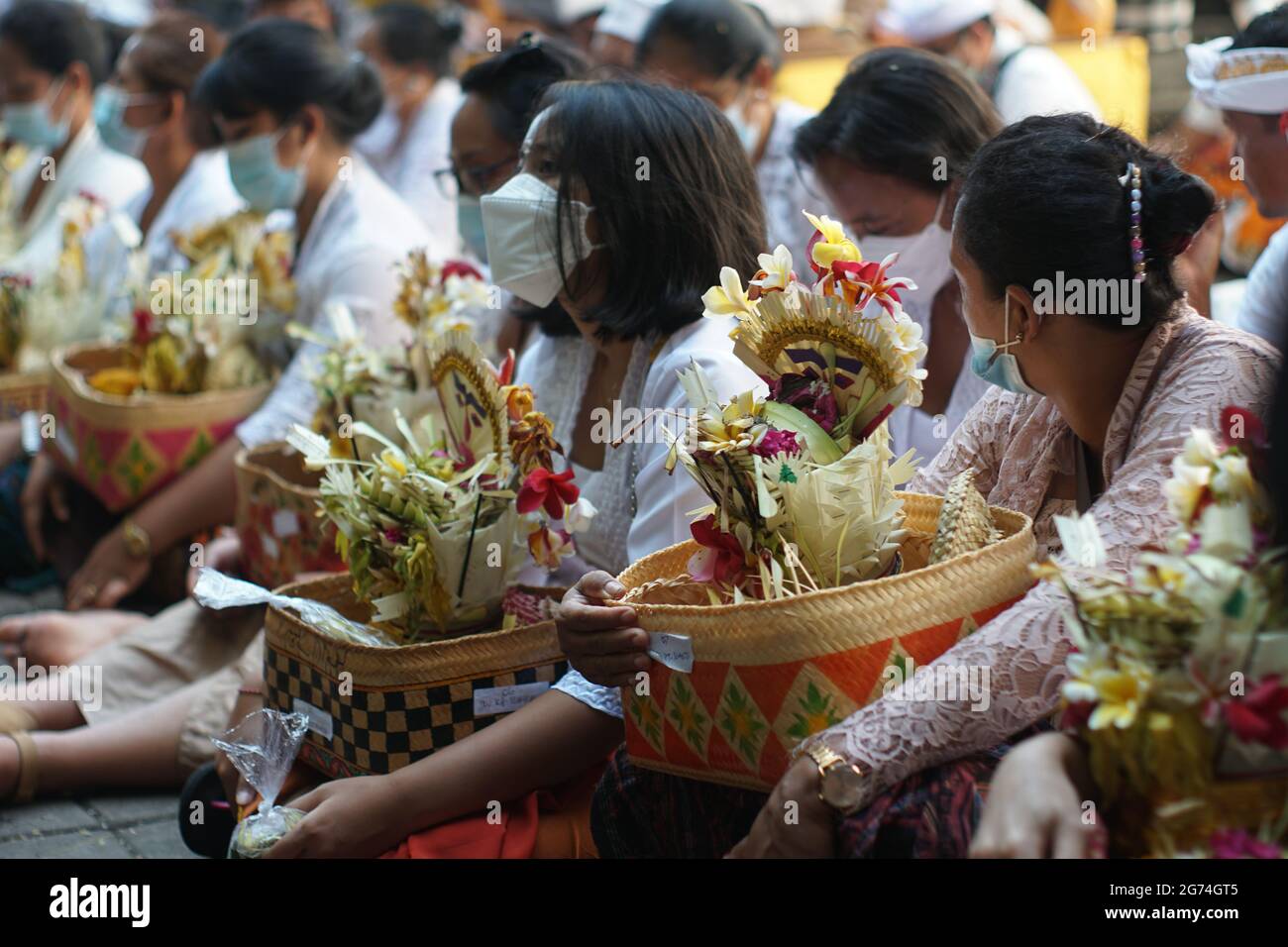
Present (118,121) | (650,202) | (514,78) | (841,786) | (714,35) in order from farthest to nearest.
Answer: (118,121) < (714,35) < (514,78) < (650,202) < (841,786)

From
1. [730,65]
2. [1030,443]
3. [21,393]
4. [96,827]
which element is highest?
[730,65]

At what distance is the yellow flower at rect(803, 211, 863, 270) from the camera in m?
2.32

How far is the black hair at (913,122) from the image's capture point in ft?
11.3

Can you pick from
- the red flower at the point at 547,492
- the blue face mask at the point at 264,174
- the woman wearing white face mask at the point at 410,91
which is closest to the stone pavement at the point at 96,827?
the red flower at the point at 547,492

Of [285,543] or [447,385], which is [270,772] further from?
[285,543]

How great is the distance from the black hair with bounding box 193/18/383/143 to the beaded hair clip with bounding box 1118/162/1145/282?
3.19 meters

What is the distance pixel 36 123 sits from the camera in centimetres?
693

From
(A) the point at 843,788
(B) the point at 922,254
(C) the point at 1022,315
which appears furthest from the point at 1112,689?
(B) the point at 922,254

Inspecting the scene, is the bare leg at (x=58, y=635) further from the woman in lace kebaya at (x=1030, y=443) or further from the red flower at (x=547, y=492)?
the woman in lace kebaya at (x=1030, y=443)

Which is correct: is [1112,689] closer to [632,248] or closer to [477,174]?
[632,248]

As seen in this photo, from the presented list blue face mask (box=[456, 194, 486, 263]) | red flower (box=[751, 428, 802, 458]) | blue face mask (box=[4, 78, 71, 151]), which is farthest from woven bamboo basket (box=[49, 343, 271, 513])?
blue face mask (box=[4, 78, 71, 151])

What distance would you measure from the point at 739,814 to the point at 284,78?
3300mm

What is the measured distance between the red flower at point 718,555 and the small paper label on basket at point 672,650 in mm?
159

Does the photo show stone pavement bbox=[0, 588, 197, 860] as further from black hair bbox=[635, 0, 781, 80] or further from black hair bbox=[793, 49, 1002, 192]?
black hair bbox=[635, 0, 781, 80]
